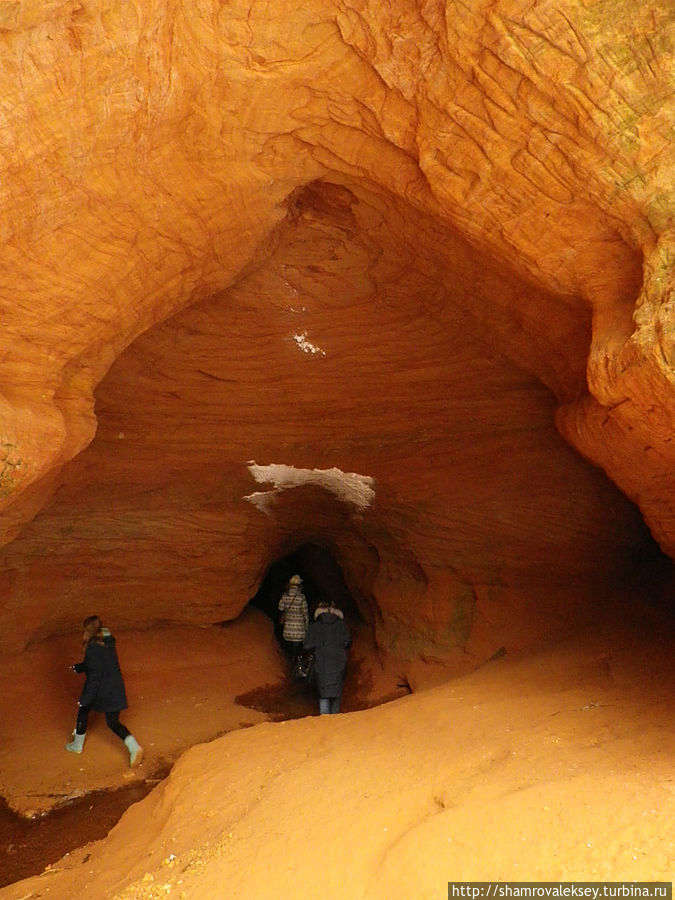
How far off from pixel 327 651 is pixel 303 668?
268 centimetres

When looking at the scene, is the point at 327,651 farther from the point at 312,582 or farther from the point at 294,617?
the point at 312,582

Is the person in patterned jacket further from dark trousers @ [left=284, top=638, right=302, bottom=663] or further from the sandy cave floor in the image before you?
the sandy cave floor

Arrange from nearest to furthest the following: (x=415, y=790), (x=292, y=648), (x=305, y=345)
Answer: (x=415, y=790)
(x=305, y=345)
(x=292, y=648)

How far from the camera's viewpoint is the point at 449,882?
2.64 meters

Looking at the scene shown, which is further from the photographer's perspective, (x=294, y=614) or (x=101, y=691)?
(x=294, y=614)

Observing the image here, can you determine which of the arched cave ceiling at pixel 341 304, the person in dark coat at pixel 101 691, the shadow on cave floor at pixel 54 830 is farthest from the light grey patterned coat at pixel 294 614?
Answer: the shadow on cave floor at pixel 54 830

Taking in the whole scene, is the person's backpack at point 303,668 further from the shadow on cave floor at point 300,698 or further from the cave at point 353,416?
the cave at point 353,416

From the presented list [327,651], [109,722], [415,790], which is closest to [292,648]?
[327,651]

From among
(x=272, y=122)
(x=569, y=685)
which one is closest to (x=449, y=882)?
(x=569, y=685)

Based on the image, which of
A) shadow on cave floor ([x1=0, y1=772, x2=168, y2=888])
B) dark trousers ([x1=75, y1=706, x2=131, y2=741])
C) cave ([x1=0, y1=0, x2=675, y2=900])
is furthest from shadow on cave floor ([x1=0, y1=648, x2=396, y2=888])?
dark trousers ([x1=75, y1=706, x2=131, y2=741])

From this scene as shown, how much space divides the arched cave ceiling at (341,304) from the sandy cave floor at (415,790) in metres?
1.80

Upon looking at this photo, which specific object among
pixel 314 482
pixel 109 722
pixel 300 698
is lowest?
pixel 300 698

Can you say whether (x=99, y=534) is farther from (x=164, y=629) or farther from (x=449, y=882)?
(x=449, y=882)

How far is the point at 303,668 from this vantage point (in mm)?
9953
